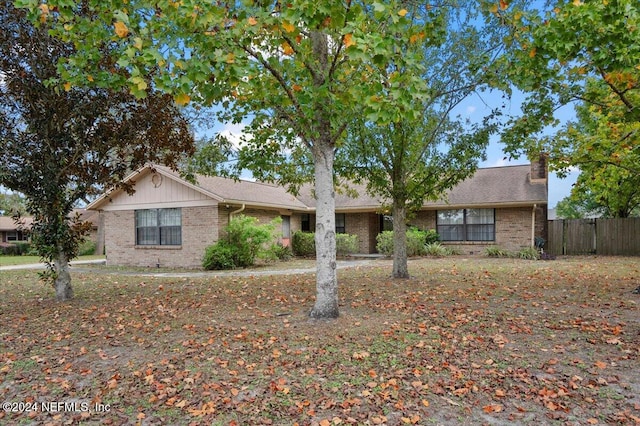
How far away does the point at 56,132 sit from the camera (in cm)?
794

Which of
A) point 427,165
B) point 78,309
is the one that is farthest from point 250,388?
point 427,165

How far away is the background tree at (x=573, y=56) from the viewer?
18.7 ft

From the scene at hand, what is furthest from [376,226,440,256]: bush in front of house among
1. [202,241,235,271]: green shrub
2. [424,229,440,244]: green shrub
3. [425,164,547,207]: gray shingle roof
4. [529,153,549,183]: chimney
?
[202,241,235,271]: green shrub

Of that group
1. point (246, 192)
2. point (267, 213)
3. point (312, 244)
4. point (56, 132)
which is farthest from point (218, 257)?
point (56, 132)

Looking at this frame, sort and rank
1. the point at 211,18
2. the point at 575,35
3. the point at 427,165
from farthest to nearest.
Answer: the point at 427,165 < the point at 575,35 < the point at 211,18

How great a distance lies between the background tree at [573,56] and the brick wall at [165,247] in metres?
11.0

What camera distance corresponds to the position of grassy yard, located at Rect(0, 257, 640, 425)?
374 centimetres

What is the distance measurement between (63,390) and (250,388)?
1979mm

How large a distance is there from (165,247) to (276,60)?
12.7 meters

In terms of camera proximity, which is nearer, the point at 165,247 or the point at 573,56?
the point at 573,56

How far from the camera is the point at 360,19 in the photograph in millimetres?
4312

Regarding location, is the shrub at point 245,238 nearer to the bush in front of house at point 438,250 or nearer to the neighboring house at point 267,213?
the neighboring house at point 267,213

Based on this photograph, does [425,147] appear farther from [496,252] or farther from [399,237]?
[496,252]

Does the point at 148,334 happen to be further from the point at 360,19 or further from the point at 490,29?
the point at 490,29
